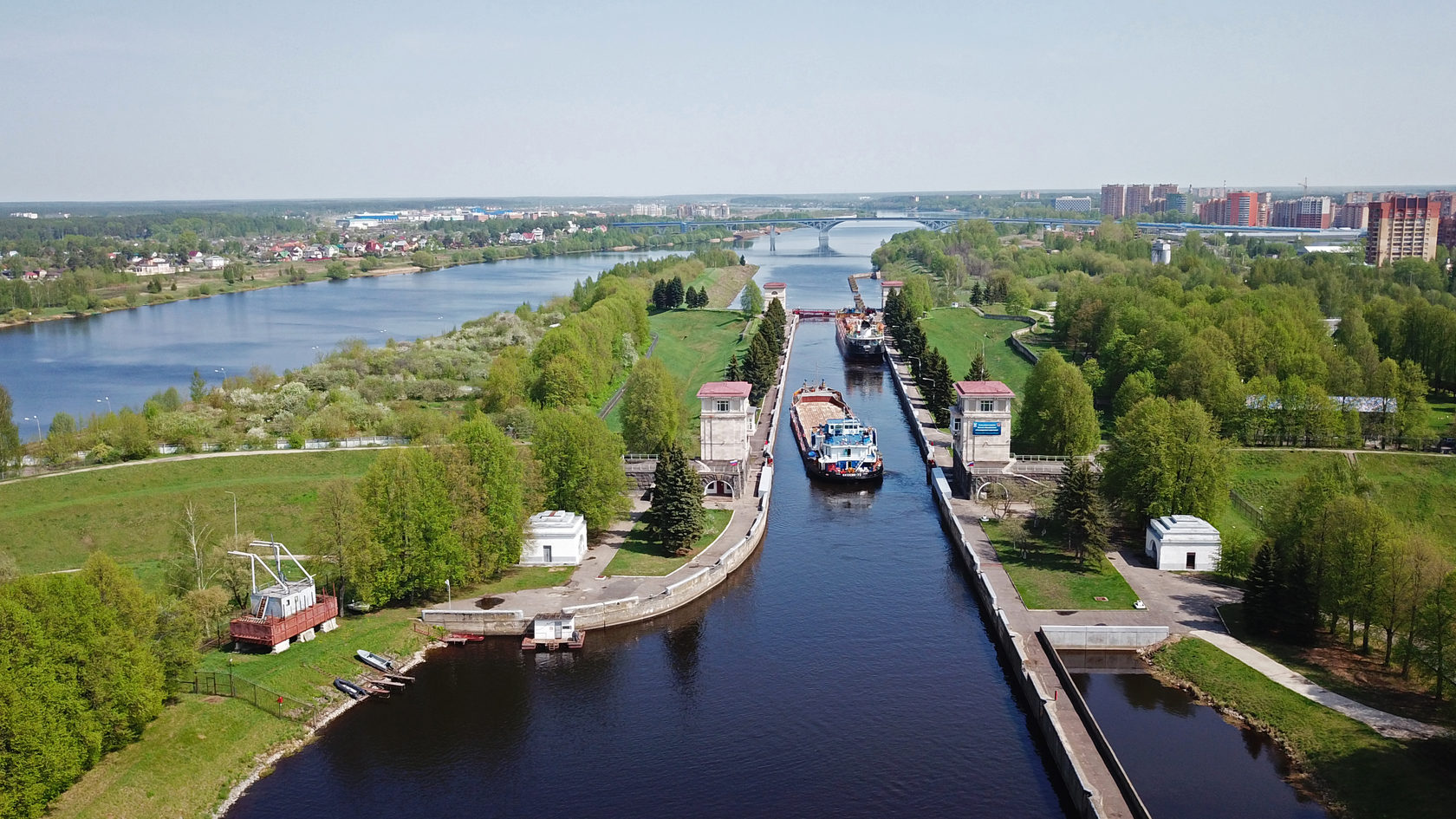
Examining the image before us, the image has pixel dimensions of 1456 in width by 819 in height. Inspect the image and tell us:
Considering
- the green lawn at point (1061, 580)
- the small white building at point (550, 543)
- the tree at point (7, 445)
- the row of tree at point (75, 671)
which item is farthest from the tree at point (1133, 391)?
the tree at point (7, 445)

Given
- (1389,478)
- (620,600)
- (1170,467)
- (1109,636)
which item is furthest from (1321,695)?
(1389,478)

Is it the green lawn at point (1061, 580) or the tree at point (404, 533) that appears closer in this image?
the tree at point (404, 533)

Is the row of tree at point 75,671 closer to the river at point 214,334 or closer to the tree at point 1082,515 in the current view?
the tree at point 1082,515

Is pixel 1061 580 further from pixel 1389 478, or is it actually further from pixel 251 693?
pixel 251 693

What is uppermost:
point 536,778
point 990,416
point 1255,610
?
point 990,416

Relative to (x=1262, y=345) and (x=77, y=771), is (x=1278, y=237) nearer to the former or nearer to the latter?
(x=1262, y=345)

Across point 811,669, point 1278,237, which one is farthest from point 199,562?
point 1278,237
